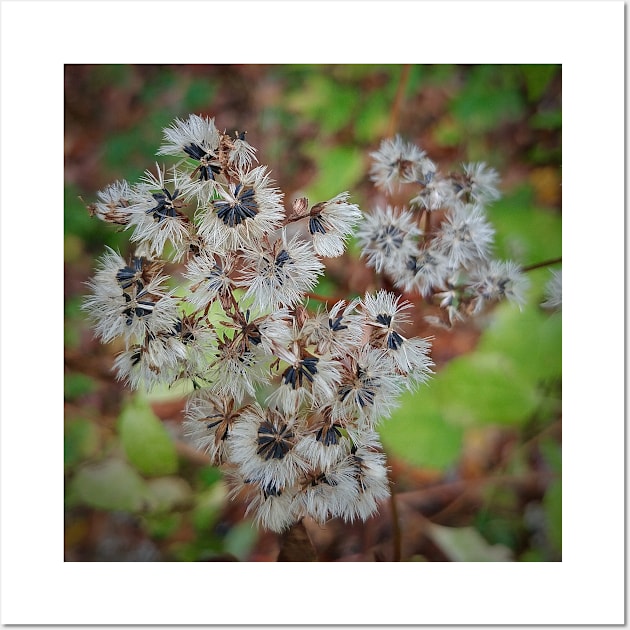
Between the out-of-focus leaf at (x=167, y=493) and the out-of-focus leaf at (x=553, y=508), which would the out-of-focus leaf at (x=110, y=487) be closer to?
the out-of-focus leaf at (x=167, y=493)

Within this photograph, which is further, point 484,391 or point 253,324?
point 484,391

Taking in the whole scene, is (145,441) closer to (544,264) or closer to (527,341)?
(527,341)

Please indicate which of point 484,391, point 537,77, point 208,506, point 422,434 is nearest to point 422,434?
point 422,434

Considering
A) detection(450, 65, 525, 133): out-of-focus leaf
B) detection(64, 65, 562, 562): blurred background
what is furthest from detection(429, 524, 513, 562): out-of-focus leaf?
detection(450, 65, 525, 133): out-of-focus leaf

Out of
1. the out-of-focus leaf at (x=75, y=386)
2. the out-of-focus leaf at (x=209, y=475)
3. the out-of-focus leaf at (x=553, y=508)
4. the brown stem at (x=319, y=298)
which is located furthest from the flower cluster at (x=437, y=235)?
the out-of-focus leaf at (x=75, y=386)
